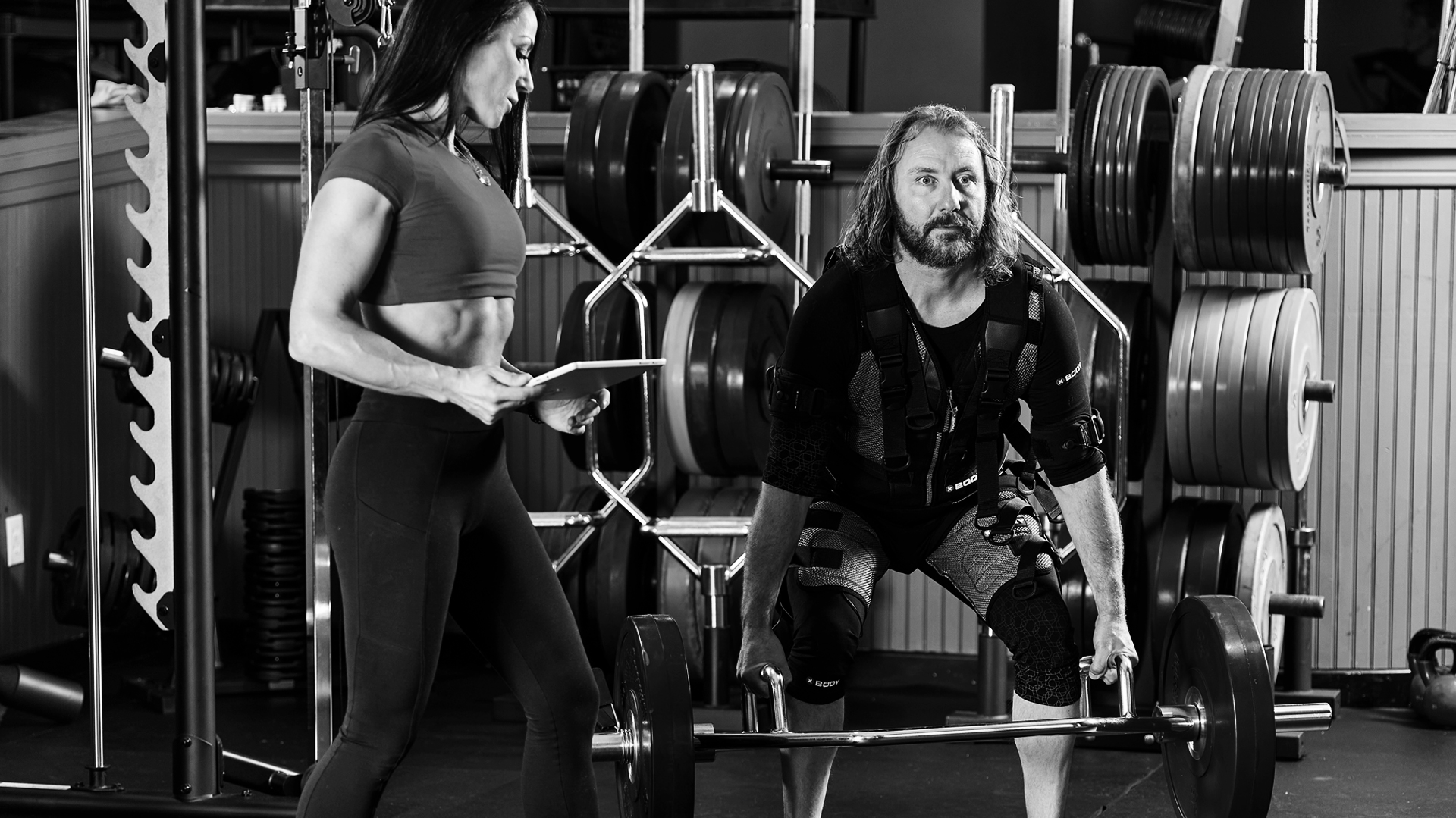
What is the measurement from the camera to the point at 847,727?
427 cm

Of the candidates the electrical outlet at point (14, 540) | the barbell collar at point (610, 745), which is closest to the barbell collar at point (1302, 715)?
the barbell collar at point (610, 745)

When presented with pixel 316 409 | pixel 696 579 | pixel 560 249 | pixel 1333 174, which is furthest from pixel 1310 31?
Result: pixel 316 409

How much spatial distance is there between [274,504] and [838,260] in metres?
2.46

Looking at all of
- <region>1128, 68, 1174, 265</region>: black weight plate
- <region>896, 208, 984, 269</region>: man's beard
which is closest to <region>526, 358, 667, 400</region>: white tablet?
<region>896, 208, 984, 269</region>: man's beard

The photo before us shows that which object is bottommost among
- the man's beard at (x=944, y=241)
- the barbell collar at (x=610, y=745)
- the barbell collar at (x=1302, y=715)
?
the barbell collar at (x=610, y=745)

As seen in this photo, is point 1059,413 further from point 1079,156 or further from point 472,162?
point 1079,156

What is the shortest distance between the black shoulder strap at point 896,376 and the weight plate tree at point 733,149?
59.9 inches

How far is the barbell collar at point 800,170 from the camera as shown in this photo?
4344 millimetres

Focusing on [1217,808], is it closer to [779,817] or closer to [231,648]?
[779,817]

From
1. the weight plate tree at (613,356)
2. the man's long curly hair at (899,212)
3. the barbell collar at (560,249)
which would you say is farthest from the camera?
the weight plate tree at (613,356)

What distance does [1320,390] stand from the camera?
13.9 ft

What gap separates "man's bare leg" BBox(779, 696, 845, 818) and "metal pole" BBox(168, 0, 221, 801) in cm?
112

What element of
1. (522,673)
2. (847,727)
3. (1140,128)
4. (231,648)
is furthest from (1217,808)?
(231,648)

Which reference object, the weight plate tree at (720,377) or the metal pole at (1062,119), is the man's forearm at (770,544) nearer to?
the weight plate tree at (720,377)
